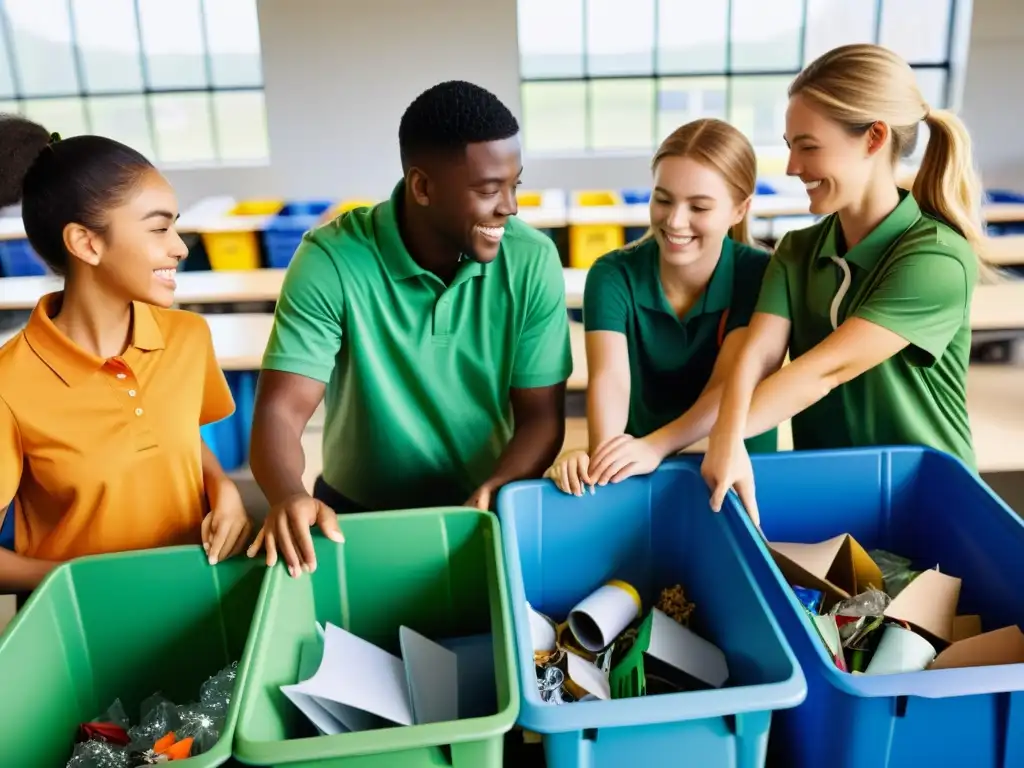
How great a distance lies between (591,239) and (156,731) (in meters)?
4.11

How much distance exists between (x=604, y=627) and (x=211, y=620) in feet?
1.64

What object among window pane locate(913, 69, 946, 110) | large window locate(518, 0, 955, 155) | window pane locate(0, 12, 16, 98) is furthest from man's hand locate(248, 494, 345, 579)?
window pane locate(0, 12, 16, 98)

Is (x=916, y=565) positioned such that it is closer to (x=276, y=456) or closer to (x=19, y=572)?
(x=276, y=456)

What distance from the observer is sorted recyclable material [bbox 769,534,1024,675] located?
937 mm

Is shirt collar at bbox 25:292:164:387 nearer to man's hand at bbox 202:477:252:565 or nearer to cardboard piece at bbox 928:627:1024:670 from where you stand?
man's hand at bbox 202:477:252:565

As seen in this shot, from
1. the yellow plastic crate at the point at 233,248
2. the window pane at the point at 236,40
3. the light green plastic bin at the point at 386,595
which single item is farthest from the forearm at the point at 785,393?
the window pane at the point at 236,40

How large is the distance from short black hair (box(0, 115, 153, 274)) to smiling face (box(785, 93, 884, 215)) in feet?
3.12

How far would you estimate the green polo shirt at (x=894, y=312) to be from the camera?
117 centimetres

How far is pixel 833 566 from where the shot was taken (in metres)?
1.18

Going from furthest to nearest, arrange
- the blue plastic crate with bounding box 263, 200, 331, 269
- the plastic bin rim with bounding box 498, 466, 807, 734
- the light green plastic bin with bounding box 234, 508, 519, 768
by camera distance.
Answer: the blue plastic crate with bounding box 263, 200, 331, 269 → the light green plastic bin with bounding box 234, 508, 519, 768 → the plastic bin rim with bounding box 498, 466, 807, 734

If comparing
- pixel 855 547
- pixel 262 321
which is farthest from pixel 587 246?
pixel 855 547

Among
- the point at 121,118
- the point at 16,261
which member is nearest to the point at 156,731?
the point at 16,261

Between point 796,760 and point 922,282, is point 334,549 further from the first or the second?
point 922,282

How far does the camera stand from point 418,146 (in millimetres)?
1212
